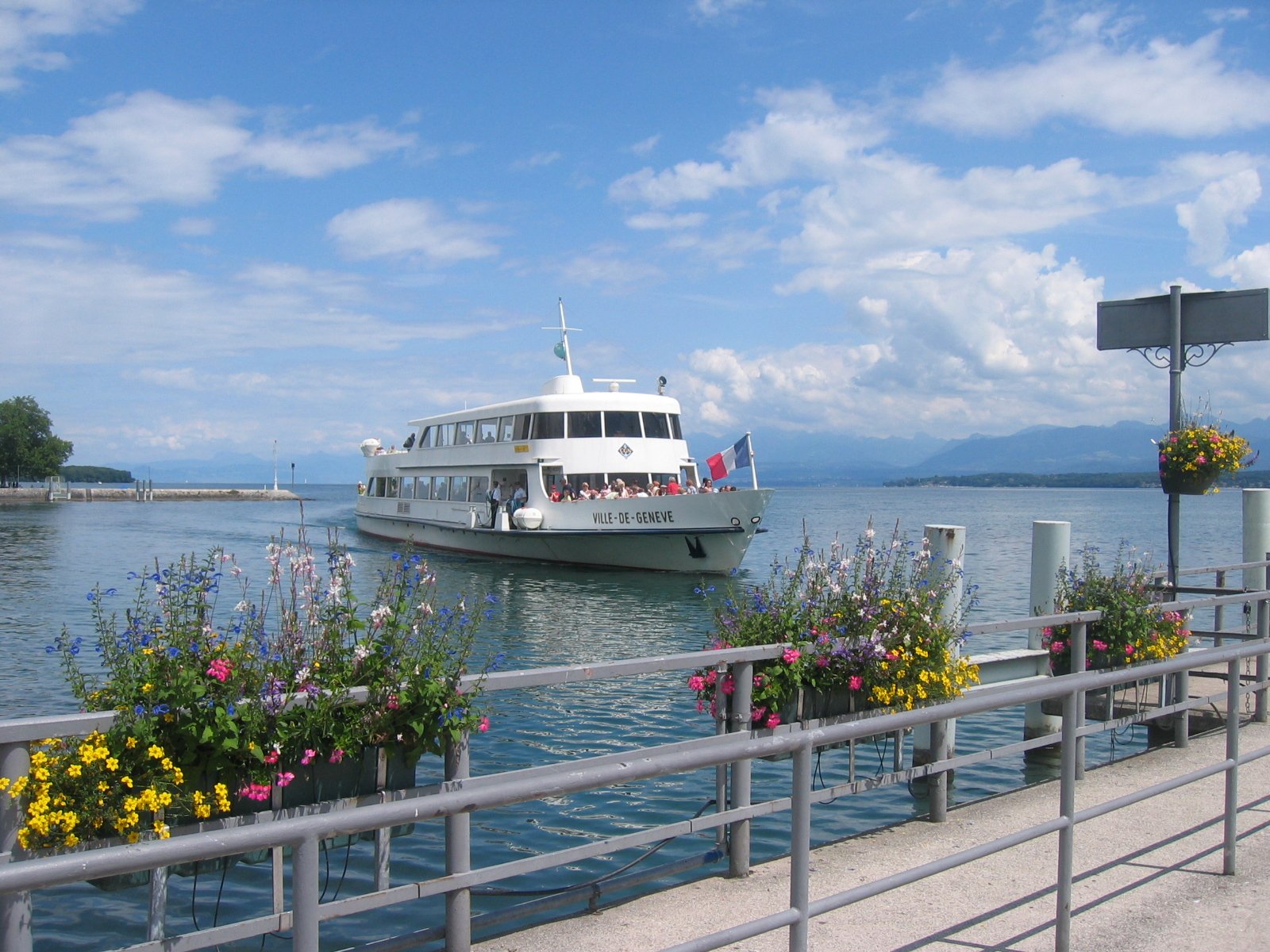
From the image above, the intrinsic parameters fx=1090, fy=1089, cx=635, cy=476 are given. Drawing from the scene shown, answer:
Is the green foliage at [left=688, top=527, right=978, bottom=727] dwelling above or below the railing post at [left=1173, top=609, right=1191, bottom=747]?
above

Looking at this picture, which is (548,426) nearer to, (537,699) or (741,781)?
(537,699)

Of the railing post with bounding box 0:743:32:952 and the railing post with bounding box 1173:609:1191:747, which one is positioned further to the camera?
the railing post with bounding box 1173:609:1191:747

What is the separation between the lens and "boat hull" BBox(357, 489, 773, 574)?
92.3 feet

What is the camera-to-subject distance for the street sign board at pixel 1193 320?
30.7ft

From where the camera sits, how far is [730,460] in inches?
1161

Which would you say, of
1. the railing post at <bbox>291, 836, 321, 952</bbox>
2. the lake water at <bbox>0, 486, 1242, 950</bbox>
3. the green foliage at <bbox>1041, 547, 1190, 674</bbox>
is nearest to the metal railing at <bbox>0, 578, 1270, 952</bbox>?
the railing post at <bbox>291, 836, 321, 952</bbox>

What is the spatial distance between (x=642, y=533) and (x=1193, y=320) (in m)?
20.1

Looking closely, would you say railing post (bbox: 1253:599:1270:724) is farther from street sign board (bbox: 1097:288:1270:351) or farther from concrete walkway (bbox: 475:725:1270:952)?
concrete walkway (bbox: 475:725:1270:952)

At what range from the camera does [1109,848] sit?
17.5ft

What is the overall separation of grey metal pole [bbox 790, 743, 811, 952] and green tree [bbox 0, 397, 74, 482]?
12227 cm

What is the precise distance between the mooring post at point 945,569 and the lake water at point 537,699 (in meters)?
0.84

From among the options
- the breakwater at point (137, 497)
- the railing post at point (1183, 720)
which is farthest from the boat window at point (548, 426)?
the breakwater at point (137, 497)

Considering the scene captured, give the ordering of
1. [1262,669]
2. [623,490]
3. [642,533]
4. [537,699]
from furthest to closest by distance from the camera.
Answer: [623,490], [642,533], [537,699], [1262,669]

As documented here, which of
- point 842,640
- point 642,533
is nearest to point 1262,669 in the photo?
point 842,640
